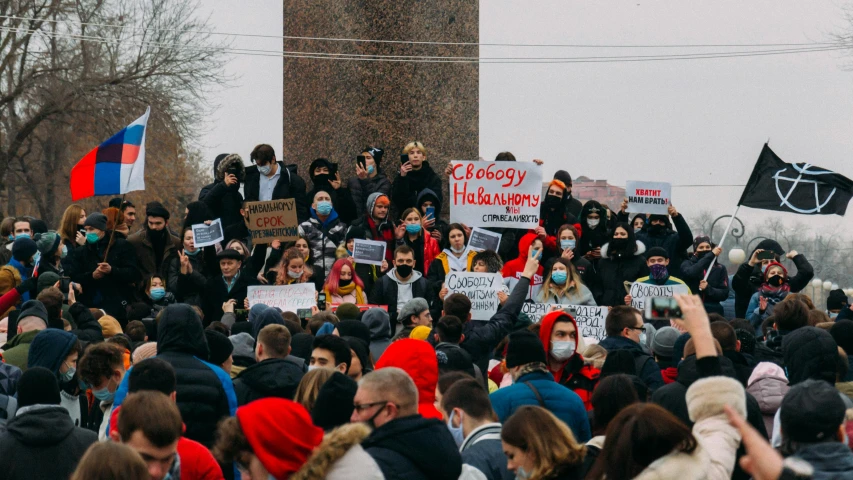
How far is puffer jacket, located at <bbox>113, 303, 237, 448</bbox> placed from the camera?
666 cm

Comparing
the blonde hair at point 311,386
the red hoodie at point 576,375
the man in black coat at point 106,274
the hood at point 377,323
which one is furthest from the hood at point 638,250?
the blonde hair at point 311,386

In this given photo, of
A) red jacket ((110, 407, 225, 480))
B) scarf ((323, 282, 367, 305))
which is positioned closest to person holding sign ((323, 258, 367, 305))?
scarf ((323, 282, 367, 305))

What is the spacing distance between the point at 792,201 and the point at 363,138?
15.9ft

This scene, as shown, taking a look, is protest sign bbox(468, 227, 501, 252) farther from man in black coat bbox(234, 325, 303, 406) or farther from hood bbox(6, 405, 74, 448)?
hood bbox(6, 405, 74, 448)

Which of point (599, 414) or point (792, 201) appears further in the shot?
point (792, 201)

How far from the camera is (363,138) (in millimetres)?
15414

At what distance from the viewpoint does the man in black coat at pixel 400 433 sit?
503 cm

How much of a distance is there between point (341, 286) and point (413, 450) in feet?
23.2

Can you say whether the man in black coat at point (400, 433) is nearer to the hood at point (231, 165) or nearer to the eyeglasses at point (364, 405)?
the eyeglasses at point (364, 405)

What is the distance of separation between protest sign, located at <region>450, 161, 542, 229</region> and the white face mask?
5707mm

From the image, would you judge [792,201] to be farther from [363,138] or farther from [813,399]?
[813,399]

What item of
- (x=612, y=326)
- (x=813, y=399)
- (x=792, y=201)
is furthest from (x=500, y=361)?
(x=792, y=201)

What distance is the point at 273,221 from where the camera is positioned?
13.2 metres

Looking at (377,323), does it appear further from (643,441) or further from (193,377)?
(643,441)
